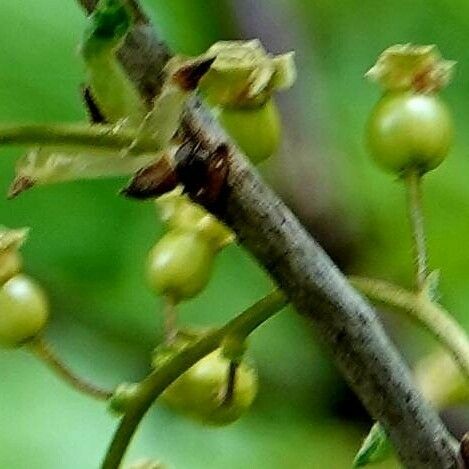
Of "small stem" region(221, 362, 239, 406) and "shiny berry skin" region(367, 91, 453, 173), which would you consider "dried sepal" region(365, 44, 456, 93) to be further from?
"small stem" region(221, 362, 239, 406)

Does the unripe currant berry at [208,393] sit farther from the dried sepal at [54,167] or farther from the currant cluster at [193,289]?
the dried sepal at [54,167]

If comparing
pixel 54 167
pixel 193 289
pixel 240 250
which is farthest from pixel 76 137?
pixel 240 250

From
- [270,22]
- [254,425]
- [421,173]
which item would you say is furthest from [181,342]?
[270,22]

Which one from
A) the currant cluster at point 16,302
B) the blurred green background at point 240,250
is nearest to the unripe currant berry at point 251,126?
the currant cluster at point 16,302

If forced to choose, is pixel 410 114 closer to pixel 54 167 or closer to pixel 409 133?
pixel 409 133

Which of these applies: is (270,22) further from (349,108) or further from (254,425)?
(254,425)

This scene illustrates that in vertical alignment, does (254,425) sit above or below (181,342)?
below
